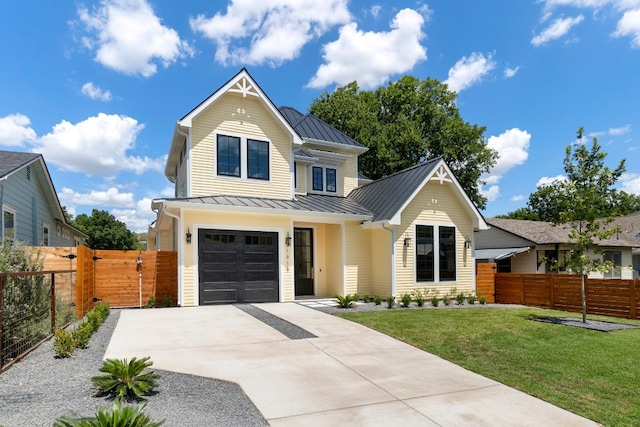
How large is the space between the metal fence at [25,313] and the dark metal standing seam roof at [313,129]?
11698 millimetres

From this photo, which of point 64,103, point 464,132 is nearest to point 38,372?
point 64,103

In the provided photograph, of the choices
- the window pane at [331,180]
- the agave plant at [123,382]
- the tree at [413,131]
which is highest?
the tree at [413,131]

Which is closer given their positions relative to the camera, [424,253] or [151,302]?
[151,302]

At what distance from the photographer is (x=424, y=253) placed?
15062 mm

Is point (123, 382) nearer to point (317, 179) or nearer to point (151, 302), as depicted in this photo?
point (151, 302)

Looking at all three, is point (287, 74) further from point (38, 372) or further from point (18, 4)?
point (38, 372)

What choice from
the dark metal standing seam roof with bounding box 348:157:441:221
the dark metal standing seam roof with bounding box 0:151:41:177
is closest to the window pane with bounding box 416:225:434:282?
the dark metal standing seam roof with bounding box 348:157:441:221

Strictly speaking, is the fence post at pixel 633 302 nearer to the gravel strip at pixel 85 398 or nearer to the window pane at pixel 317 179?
the window pane at pixel 317 179

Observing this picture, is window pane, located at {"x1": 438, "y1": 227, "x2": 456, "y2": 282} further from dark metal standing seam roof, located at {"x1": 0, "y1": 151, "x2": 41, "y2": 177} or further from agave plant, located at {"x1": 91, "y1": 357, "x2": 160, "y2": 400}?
dark metal standing seam roof, located at {"x1": 0, "y1": 151, "x2": 41, "y2": 177}

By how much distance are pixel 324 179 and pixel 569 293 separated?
1058cm

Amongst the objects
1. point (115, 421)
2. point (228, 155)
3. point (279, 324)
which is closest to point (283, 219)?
point (228, 155)

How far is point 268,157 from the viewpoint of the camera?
14.5 metres

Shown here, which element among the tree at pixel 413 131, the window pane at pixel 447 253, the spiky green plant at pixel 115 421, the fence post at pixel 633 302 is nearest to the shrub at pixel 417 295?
the window pane at pixel 447 253

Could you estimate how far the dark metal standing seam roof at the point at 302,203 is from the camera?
1258cm
